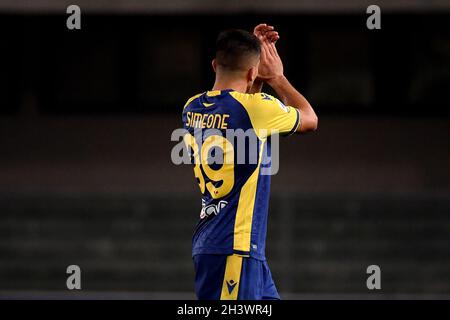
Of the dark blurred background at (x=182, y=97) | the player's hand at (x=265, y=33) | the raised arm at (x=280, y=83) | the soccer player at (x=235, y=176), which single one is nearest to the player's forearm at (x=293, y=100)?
the raised arm at (x=280, y=83)

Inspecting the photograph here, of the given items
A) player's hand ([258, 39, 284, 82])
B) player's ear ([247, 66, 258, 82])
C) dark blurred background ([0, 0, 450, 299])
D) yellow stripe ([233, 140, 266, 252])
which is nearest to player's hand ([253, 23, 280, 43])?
player's hand ([258, 39, 284, 82])

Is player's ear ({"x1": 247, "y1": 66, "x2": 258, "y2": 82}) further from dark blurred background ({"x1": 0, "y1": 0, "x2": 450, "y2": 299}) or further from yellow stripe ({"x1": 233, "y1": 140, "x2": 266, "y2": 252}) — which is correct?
dark blurred background ({"x1": 0, "y1": 0, "x2": 450, "y2": 299})

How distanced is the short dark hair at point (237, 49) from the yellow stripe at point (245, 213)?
0.42m

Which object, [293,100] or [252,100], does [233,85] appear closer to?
[252,100]

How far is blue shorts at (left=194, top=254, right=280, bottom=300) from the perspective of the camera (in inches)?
231

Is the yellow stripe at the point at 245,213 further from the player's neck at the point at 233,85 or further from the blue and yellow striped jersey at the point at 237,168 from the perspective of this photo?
the player's neck at the point at 233,85

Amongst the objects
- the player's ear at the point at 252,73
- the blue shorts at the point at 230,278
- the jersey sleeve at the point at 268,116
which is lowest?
the blue shorts at the point at 230,278

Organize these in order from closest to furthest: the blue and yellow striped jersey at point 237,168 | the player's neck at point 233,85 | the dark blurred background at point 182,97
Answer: the blue and yellow striped jersey at point 237,168, the player's neck at point 233,85, the dark blurred background at point 182,97

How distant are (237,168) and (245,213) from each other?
0.75 ft

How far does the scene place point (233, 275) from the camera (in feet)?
19.3

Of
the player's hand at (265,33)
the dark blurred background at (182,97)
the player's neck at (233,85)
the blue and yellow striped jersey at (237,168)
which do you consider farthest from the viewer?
the dark blurred background at (182,97)

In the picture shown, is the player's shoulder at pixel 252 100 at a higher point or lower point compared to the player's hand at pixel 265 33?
lower

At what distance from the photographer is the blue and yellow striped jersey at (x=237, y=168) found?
19.2 feet
